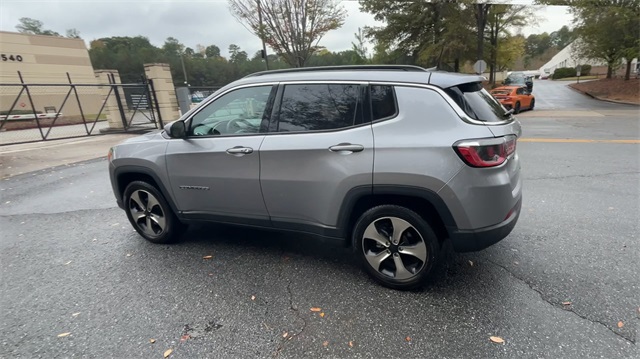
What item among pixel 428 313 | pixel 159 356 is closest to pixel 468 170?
pixel 428 313

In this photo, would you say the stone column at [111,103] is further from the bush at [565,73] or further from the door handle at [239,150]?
the bush at [565,73]

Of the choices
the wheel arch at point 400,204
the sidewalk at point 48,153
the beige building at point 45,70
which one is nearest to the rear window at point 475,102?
the wheel arch at point 400,204

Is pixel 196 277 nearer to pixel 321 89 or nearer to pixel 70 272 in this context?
pixel 70 272

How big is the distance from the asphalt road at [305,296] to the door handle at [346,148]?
1143mm

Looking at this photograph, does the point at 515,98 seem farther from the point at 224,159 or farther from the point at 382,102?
the point at 224,159

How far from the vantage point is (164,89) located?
48.2 ft

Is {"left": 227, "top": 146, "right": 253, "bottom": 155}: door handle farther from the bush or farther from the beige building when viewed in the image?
the bush

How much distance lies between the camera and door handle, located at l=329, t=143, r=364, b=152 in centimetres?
248

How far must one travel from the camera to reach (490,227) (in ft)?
7.81

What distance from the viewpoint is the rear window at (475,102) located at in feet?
7.90

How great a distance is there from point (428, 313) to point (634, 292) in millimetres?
1590

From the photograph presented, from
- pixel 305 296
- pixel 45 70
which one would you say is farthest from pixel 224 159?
pixel 45 70

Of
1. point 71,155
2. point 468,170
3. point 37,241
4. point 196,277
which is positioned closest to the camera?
point 468,170

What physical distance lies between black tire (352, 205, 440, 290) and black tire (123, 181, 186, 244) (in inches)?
81.9
